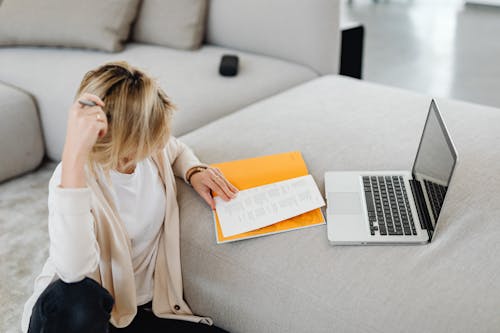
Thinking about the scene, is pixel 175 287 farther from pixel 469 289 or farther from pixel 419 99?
pixel 419 99

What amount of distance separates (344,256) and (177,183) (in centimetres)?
49

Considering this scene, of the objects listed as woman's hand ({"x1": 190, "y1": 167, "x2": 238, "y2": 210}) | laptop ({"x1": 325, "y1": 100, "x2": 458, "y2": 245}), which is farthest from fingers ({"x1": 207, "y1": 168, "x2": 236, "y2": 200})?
laptop ({"x1": 325, "y1": 100, "x2": 458, "y2": 245})

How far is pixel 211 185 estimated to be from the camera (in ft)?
4.05

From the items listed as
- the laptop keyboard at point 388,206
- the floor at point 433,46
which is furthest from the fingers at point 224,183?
the floor at point 433,46

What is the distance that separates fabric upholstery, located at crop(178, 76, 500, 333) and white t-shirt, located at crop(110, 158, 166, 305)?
76 millimetres

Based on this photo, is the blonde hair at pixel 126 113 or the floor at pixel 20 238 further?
the floor at pixel 20 238

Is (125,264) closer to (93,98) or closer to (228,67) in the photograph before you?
(93,98)

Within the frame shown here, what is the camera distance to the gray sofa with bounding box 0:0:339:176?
1947 mm

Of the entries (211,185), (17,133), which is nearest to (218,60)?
(17,133)

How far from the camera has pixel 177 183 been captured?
1329 millimetres

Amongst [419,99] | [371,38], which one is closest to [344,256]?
[419,99]

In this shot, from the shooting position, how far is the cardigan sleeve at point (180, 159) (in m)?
1.30

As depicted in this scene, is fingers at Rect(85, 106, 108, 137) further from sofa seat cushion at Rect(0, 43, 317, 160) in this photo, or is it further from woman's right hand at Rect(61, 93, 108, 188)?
sofa seat cushion at Rect(0, 43, 317, 160)

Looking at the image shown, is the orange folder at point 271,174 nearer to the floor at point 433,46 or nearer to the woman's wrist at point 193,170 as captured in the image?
the woman's wrist at point 193,170
